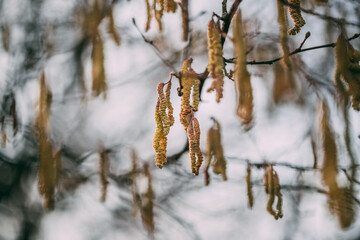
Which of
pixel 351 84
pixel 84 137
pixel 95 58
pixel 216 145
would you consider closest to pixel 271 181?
pixel 216 145

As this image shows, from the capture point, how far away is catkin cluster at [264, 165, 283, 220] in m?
1.44

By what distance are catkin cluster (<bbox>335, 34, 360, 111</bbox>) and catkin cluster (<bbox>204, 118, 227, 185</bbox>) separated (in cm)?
64

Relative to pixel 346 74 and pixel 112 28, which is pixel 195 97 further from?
pixel 112 28

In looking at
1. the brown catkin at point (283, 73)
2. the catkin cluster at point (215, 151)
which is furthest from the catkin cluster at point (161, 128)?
the catkin cluster at point (215, 151)

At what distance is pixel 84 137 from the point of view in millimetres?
4066

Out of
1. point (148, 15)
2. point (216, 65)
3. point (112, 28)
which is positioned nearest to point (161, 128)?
point (216, 65)

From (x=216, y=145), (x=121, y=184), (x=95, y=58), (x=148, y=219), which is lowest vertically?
(x=121, y=184)

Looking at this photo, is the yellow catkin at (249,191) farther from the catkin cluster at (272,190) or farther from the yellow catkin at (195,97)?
the yellow catkin at (195,97)

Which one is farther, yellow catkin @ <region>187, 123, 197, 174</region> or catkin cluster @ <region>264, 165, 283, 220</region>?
catkin cluster @ <region>264, 165, 283, 220</region>

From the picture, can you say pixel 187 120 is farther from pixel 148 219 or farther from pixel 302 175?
pixel 302 175

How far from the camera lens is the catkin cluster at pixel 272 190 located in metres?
1.44

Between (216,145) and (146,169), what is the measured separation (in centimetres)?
57

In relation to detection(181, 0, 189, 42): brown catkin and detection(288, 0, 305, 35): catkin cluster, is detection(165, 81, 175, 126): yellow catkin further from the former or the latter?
detection(181, 0, 189, 42): brown catkin

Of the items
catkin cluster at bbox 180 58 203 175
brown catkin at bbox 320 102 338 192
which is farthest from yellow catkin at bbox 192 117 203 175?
brown catkin at bbox 320 102 338 192
